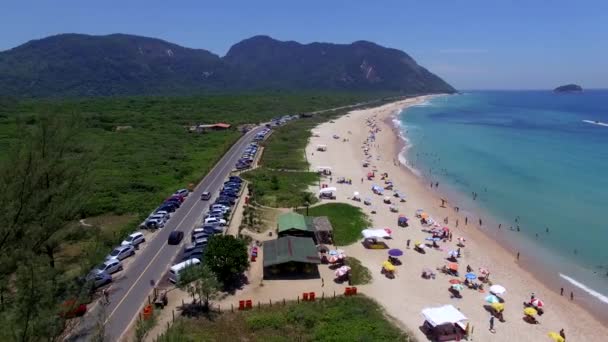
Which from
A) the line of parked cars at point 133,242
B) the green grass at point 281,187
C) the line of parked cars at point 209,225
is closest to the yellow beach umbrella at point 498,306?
the line of parked cars at point 209,225

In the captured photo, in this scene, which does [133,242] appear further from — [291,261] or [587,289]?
[587,289]

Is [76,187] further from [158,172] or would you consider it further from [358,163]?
[358,163]

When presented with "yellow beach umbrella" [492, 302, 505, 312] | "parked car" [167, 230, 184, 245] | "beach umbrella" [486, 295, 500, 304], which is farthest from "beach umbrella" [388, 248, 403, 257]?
"parked car" [167, 230, 184, 245]

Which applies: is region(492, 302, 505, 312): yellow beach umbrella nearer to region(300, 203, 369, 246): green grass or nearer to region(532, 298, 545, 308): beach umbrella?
region(532, 298, 545, 308): beach umbrella

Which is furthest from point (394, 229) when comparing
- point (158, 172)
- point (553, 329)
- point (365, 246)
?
point (158, 172)

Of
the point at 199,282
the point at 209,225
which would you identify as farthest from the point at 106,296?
the point at 209,225

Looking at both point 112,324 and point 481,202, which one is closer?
point 112,324

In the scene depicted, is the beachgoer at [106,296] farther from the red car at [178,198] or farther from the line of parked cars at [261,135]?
the line of parked cars at [261,135]
